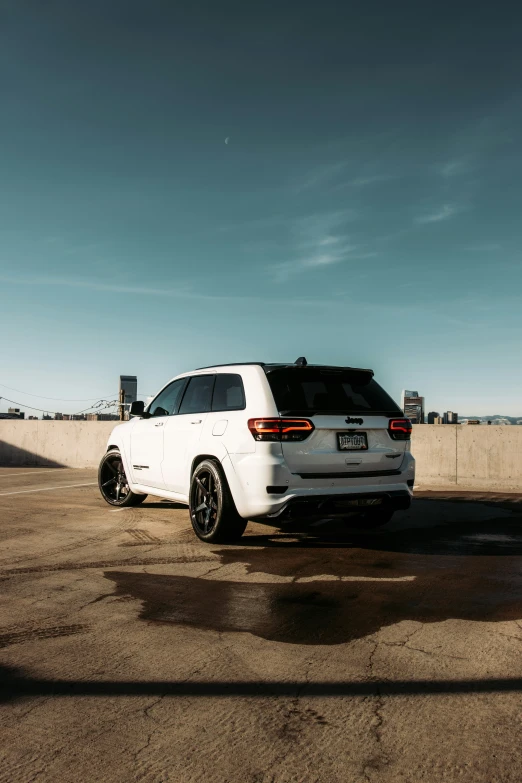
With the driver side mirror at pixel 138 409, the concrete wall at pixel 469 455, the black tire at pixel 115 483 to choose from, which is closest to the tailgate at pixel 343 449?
the driver side mirror at pixel 138 409

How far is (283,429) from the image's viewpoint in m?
6.24

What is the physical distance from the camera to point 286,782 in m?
2.39

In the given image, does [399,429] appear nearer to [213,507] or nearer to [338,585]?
[213,507]

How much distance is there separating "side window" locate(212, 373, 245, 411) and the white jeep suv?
0.01 metres

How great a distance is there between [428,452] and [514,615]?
9974 mm

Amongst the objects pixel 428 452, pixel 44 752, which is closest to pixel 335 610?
pixel 44 752

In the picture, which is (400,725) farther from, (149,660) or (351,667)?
(149,660)

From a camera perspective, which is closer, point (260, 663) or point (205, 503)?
point (260, 663)

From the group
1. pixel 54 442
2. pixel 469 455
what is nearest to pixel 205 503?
pixel 469 455

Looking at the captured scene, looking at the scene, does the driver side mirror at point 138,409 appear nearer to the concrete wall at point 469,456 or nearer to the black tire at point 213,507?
the black tire at point 213,507

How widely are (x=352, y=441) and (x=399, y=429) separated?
705 millimetres

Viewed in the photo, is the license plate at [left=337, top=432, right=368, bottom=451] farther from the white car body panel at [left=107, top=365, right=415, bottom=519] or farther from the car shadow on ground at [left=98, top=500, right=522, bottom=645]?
the car shadow on ground at [left=98, top=500, right=522, bottom=645]

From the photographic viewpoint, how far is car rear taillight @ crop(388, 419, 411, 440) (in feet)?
22.6

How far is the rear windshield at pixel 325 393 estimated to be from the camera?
21.2ft
